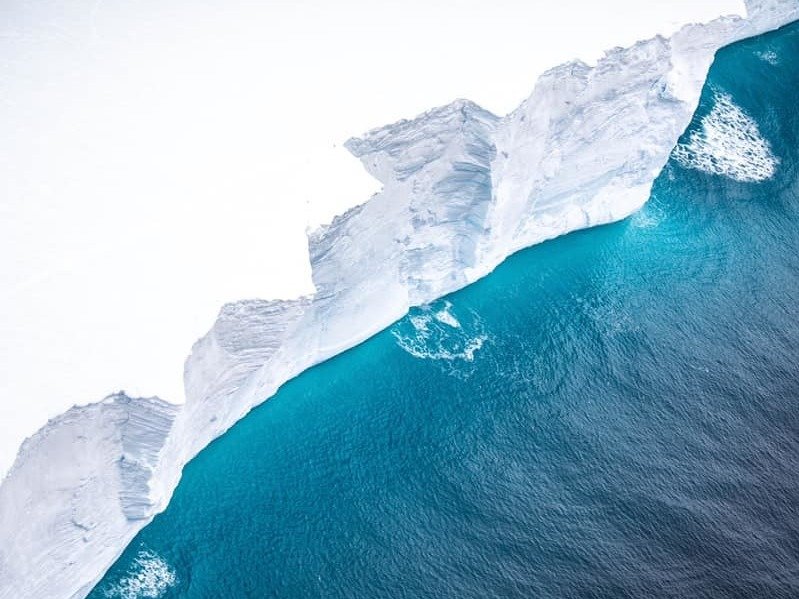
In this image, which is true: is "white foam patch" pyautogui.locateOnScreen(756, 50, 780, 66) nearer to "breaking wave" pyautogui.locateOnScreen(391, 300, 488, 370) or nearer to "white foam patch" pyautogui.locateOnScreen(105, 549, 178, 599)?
"breaking wave" pyautogui.locateOnScreen(391, 300, 488, 370)

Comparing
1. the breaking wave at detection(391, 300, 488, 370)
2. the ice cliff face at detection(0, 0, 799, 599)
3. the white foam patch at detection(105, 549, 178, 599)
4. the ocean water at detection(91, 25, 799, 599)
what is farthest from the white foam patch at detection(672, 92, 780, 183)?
the white foam patch at detection(105, 549, 178, 599)

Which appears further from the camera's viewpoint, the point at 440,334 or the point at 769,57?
the point at 769,57

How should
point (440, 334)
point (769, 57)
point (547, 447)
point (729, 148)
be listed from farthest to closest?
point (769, 57) → point (729, 148) → point (440, 334) → point (547, 447)

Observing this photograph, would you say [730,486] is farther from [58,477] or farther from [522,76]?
[58,477]

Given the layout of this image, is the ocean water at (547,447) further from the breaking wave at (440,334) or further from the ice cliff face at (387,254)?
the ice cliff face at (387,254)

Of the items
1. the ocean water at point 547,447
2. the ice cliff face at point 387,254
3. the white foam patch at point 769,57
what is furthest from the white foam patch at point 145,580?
the white foam patch at point 769,57

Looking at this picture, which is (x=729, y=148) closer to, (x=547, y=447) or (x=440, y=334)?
(x=440, y=334)

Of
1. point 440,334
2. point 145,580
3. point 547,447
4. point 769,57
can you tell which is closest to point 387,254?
point 440,334
